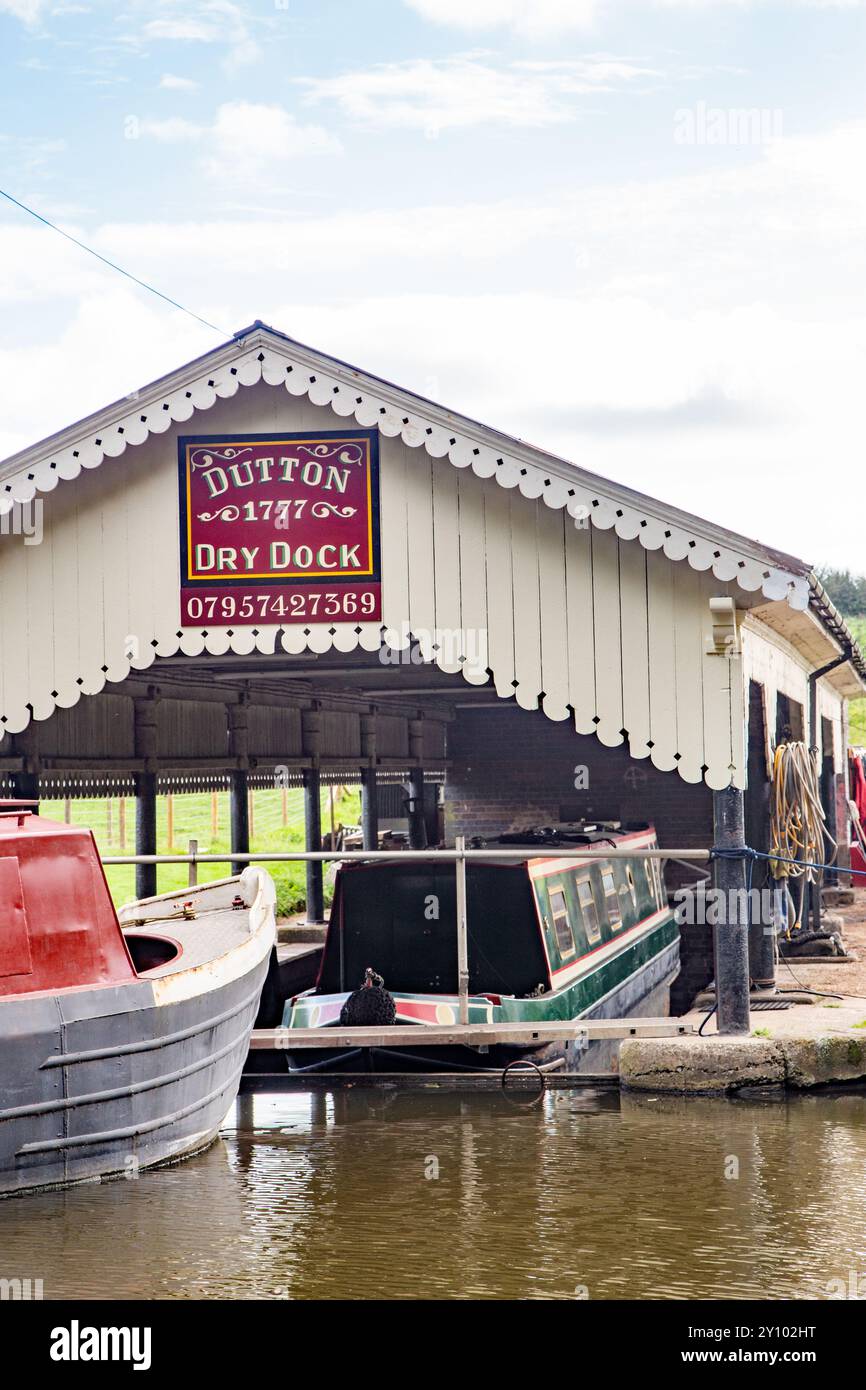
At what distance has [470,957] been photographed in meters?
11.1

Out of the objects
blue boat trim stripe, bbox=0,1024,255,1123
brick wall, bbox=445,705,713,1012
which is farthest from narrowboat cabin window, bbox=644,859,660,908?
blue boat trim stripe, bbox=0,1024,255,1123

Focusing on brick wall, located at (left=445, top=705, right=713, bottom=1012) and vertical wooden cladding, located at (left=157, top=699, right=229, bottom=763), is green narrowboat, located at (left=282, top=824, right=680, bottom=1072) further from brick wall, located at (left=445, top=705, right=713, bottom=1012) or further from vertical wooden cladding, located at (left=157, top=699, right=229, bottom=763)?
brick wall, located at (left=445, top=705, right=713, bottom=1012)

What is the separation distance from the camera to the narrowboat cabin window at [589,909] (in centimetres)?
1232

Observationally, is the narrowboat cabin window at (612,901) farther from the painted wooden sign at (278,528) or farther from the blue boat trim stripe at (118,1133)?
the blue boat trim stripe at (118,1133)

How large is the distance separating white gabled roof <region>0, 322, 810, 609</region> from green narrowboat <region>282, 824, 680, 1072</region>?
83.0 inches

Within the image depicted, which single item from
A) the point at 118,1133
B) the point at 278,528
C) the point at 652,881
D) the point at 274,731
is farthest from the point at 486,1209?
the point at 274,731

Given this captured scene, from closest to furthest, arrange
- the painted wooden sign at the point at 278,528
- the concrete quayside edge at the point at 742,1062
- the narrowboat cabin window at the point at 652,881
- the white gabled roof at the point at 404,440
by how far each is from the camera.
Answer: the concrete quayside edge at the point at 742,1062 → the white gabled roof at the point at 404,440 → the painted wooden sign at the point at 278,528 → the narrowboat cabin window at the point at 652,881

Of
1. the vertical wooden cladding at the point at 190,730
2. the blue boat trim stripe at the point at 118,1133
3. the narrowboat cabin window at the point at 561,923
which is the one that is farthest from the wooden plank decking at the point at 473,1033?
the vertical wooden cladding at the point at 190,730

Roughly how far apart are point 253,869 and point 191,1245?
4644mm

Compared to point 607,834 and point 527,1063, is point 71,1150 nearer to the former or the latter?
point 527,1063

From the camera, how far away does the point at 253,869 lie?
11.2 m

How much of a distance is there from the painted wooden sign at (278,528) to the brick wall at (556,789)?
7.89 m

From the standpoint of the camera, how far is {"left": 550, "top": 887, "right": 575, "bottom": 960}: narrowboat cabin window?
1130cm
